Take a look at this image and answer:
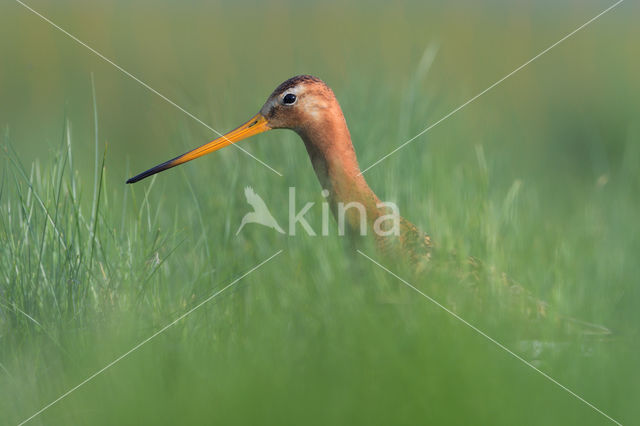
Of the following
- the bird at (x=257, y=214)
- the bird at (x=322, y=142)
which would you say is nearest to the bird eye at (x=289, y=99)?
the bird at (x=322, y=142)

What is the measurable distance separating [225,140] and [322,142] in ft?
1.57

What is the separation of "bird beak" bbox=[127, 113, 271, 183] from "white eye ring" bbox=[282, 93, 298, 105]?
15 cm

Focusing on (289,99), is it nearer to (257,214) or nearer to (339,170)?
(339,170)

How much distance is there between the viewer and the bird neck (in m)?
3.42

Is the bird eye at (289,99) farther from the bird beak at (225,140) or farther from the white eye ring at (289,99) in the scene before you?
the bird beak at (225,140)

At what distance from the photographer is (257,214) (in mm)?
3578

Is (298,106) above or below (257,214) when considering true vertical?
above

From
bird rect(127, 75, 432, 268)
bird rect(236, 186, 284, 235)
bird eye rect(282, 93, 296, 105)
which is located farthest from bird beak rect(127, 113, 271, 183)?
bird rect(236, 186, 284, 235)

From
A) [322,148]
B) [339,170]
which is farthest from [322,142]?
[339,170]

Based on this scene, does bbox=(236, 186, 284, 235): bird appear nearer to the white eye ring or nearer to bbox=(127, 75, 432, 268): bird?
bbox=(127, 75, 432, 268): bird

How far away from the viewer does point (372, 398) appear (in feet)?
6.70

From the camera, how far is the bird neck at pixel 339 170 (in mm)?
3424

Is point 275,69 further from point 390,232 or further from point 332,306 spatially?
point 332,306

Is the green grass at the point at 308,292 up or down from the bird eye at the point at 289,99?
down
